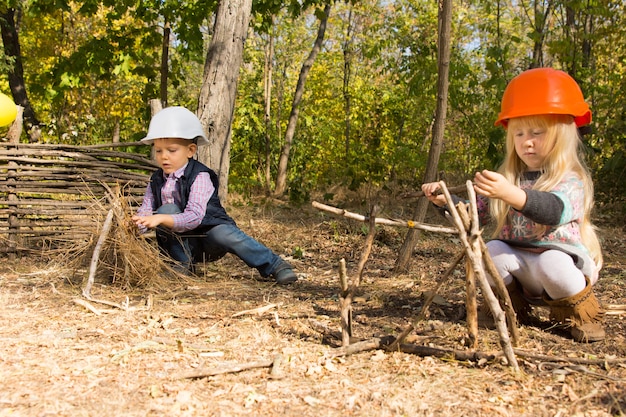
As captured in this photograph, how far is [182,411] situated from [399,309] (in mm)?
1500

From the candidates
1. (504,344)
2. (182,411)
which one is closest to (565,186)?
(504,344)

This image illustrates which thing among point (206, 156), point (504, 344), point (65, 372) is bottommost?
point (65, 372)

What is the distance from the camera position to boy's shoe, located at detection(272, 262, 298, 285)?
11.7 ft

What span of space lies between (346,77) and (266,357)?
8.06 metres

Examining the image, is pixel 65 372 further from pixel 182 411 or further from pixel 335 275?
pixel 335 275

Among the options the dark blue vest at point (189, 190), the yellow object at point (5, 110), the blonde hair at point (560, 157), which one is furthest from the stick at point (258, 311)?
the yellow object at point (5, 110)

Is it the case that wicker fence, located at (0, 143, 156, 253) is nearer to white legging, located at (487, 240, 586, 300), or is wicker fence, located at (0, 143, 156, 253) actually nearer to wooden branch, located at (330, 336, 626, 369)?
wooden branch, located at (330, 336, 626, 369)

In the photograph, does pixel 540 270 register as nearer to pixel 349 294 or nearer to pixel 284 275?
pixel 349 294

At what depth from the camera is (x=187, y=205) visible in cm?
348

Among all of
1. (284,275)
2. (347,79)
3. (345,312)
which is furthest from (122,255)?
(347,79)

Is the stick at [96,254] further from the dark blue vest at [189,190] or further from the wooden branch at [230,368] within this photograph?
the wooden branch at [230,368]

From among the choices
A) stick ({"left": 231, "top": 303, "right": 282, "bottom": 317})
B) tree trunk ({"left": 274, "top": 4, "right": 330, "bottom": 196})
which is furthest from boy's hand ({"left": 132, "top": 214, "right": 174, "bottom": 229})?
tree trunk ({"left": 274, "top": 4, "right": 330, "bottom": 196})

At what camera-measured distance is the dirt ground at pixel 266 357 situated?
183 cm

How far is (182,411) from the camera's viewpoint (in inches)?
69.6
